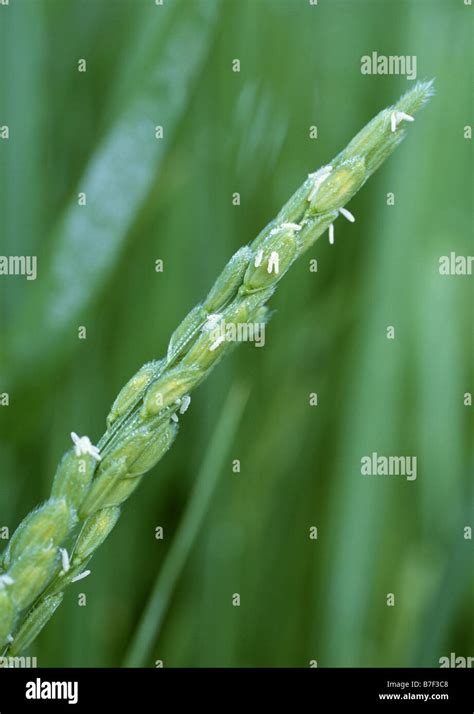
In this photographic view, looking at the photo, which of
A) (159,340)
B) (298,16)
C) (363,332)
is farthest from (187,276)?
(298,16)

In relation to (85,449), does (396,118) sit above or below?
above

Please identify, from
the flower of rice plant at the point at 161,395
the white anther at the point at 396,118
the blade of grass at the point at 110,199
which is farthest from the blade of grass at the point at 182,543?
the white anther at the point at 396,118

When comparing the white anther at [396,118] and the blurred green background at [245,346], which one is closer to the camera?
the white anther at [396,118]

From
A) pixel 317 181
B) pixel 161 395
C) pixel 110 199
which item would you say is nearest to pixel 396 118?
pixel 317 181

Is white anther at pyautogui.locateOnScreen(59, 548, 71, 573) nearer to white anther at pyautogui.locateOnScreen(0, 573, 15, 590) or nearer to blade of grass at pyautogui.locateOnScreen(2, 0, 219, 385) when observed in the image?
white anther at pyautogui.locateOnScreen(0, 573, 15, 590)

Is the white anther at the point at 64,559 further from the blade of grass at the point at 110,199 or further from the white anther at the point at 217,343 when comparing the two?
the blade of grass at the point at 110,199

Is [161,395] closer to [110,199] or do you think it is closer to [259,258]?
[259,258]
